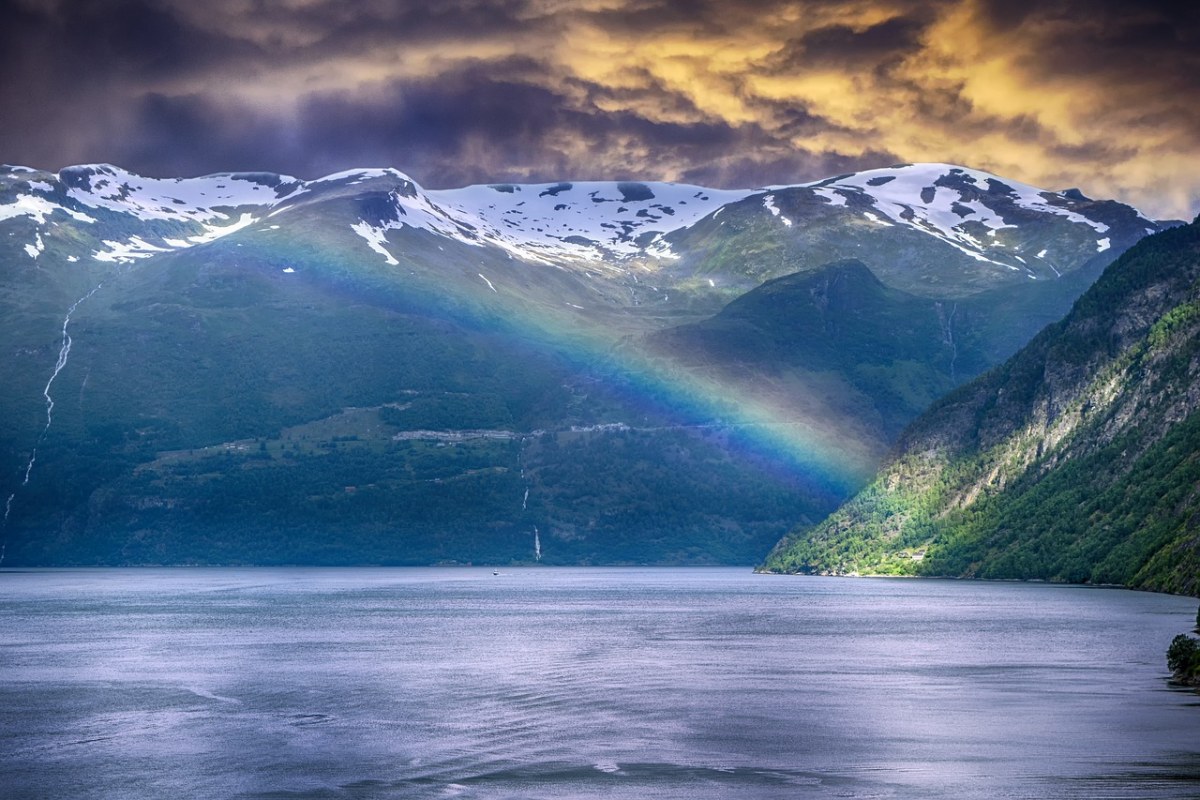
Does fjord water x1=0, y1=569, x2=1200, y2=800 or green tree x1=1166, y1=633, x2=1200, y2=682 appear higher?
green tree x1=1166, y1=633, x2=1200, y2=682

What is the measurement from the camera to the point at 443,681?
279 feet

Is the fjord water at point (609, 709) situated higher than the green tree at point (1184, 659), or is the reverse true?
the green tree at point (1184, 659)

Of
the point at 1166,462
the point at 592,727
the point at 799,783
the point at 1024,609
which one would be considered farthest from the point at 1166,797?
the point at 1166,462

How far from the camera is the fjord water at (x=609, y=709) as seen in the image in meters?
52.1

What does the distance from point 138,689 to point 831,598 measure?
364 feet

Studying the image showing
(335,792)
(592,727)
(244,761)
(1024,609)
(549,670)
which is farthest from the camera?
(1024,609)

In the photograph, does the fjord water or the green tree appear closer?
the fjord water

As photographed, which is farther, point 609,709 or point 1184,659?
point 1184,659

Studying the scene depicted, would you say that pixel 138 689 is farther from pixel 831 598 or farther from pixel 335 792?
pixel 831 598

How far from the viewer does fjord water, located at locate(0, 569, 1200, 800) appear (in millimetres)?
52094

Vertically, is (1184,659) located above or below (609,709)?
above

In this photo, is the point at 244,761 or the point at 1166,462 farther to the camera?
the point at 1166,462

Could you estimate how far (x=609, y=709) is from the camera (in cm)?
7106

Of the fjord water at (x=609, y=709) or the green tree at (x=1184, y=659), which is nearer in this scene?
the fjord water at (x=609, y=709)
